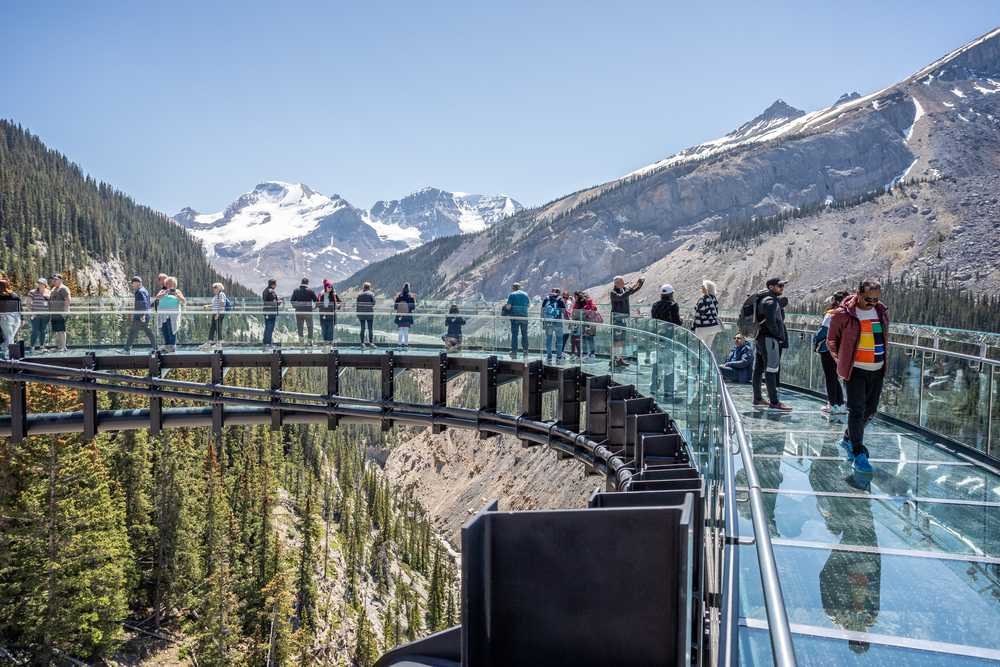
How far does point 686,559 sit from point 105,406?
224ft

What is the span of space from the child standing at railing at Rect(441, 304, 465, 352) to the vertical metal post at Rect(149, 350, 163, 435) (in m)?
8.94

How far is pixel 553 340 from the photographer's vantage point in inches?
871

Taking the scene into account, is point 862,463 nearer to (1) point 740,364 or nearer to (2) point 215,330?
(1) point 740,364

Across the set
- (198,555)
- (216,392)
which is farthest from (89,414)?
(198,555)

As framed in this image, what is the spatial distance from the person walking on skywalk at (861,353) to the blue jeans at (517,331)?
547 inches

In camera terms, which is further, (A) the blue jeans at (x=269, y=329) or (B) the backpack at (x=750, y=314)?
(A) the blue jeans at (x=269, y=329)

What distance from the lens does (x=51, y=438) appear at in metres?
42.9

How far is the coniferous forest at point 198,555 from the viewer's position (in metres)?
43.1

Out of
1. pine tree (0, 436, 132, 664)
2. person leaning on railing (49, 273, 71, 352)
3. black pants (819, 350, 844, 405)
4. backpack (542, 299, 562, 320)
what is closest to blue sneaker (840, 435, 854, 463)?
black pants (819, 350, 844, 405)

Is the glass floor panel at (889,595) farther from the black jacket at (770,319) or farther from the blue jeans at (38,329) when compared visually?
the blue jeans at (38,329)

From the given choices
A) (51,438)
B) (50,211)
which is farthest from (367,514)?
(50,211)

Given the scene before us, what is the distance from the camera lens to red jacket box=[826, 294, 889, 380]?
368 inches

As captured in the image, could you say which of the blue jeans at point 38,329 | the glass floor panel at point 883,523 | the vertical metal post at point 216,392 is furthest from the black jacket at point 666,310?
the blue jeans at point 38,329

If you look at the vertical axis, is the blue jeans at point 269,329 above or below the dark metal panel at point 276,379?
above
